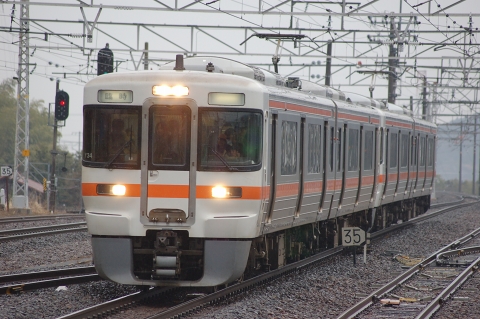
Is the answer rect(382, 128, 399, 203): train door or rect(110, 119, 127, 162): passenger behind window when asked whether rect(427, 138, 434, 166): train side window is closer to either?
rect(382, 128, 399, 203): train door

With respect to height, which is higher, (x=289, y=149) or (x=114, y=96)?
(x=114, y=96)

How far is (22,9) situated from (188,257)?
22604 millimetres

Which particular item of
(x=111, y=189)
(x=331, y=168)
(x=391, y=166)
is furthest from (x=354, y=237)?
(x=391, y=166)

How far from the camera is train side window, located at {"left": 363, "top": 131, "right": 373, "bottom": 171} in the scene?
59.3 feet

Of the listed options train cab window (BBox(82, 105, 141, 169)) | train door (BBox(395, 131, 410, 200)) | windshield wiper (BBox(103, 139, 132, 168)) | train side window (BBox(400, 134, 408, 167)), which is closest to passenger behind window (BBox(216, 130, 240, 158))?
train cab window (BBox(82, 105, 141, 169))

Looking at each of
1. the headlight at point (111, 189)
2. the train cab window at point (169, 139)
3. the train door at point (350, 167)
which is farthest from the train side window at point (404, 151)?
the headlight at point (111, 189)

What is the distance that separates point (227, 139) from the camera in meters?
10.5

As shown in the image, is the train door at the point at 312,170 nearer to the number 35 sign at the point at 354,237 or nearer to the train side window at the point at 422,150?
the number 35 sign at the point at 354,237

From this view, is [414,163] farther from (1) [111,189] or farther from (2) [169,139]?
(1) [111,189]

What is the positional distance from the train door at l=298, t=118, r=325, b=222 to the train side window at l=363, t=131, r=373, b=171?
366cm

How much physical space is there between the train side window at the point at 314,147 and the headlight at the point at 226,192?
133 inches

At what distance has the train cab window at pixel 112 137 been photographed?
34.2ft

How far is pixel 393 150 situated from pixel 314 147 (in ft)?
25.4

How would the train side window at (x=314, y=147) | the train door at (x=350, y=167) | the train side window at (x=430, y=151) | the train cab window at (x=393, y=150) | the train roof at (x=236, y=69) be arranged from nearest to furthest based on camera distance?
the train roof at (x=236, y=69) → the train side window at (x=314, y=147) → the train door at (x=350, y=167) → the train cab window at (x=393, y=150) → the train side window at (x=430, y=151)
